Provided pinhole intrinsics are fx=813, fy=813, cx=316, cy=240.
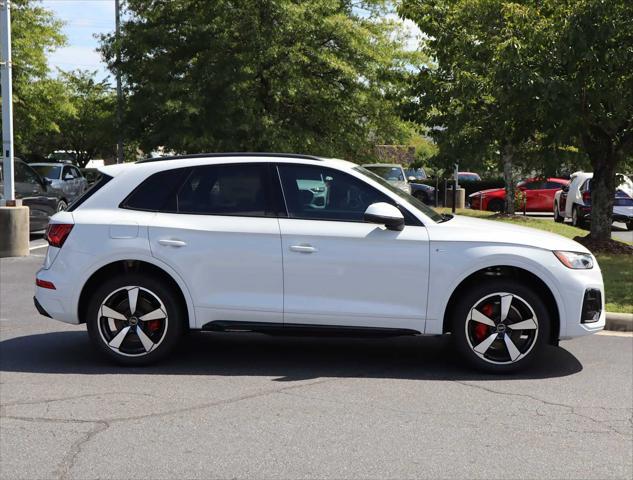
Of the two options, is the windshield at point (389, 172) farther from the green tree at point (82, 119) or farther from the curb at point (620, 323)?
the green tree at point (82, 119)

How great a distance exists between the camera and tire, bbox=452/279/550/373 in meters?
6.24

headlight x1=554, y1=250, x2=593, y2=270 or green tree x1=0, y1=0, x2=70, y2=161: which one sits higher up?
green tree x1=0, y1=0, x2=70, y2=161

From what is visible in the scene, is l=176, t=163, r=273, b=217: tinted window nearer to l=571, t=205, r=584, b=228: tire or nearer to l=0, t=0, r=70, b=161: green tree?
l=571, t=205, r=584, b=228: tire

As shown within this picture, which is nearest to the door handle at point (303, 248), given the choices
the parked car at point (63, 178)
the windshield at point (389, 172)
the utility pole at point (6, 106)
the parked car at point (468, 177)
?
the utility pole at point (6, 106)

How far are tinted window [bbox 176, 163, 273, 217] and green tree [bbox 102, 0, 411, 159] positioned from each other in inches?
640

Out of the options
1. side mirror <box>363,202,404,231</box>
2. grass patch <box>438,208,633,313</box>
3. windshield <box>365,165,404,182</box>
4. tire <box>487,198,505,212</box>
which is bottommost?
grass patch <box>438,208,633,313</box>

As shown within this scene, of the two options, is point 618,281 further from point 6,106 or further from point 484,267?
point 6,106

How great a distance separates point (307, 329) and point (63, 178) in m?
15.5

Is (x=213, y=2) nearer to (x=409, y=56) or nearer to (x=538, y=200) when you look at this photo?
(x=409, y=56)

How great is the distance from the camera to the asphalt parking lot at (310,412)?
4438 mm

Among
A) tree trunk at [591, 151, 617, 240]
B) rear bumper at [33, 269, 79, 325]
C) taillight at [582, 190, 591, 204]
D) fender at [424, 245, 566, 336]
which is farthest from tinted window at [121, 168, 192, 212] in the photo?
taillight at [582, 190, 591, 204]

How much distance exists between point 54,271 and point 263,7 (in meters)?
18.1

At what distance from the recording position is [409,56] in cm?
2589

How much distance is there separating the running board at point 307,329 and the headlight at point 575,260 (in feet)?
4.12
